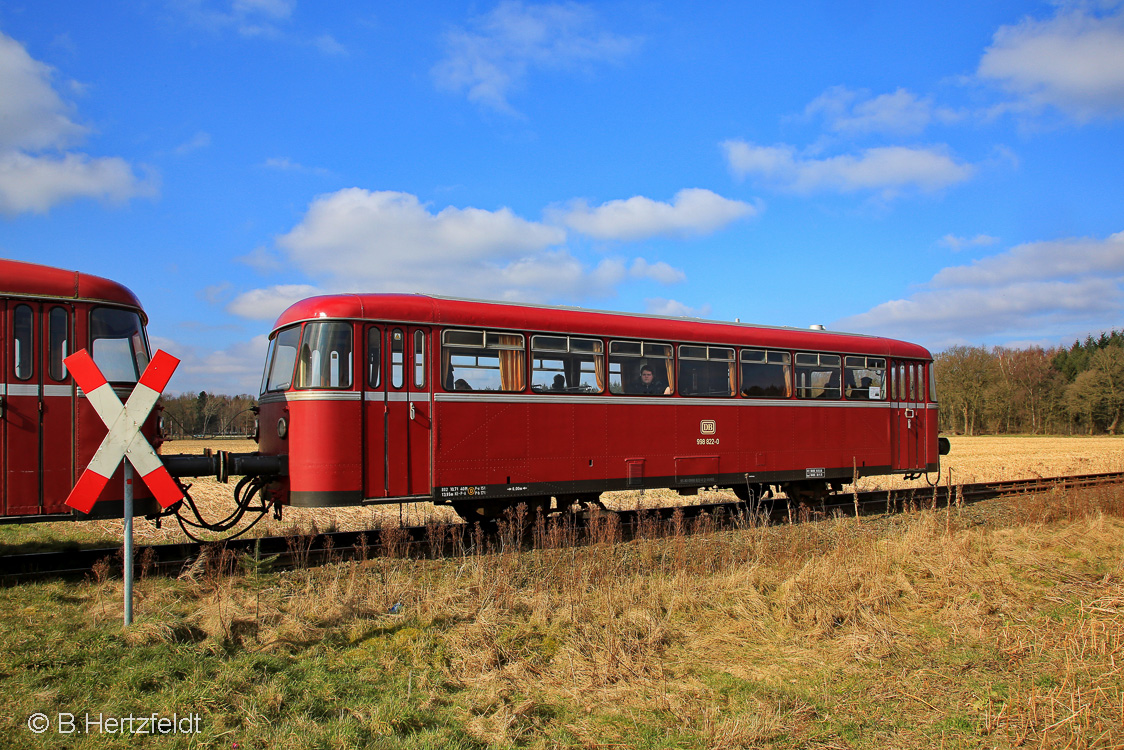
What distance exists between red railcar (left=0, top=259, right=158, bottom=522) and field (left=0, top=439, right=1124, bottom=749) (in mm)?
967

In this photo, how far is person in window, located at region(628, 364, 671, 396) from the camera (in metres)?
11.1

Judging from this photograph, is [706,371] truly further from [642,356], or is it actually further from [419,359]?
[419,359]

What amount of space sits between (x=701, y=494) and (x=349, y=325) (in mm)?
10775

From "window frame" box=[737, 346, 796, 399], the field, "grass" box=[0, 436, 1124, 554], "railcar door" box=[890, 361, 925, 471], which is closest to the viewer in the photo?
the field

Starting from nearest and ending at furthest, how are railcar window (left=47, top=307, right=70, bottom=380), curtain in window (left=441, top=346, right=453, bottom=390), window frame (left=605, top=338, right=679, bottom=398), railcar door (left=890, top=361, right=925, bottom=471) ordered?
1. railcar window (left=47, top=307, right=70, bottom=380)
2. curtain in window (left=441, top=346, right=453, bottom=390)
3. window frame (left=605, top=338, right=679, bottom=398)
4. railcar door (left=890, top=361, right=925, bottom=471)

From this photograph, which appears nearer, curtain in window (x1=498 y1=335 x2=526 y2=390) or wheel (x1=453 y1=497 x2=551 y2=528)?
curtain in window (x1=498 y1=335 x2=526 y2=390)

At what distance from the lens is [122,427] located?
5.75 m

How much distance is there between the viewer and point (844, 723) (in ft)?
15.6

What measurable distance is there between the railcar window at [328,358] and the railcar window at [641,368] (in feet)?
12.9

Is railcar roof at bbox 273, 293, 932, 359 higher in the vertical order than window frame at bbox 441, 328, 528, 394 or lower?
higher

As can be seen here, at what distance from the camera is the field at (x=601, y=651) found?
4461 millimetres

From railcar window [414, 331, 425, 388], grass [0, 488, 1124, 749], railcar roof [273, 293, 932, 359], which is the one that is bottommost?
grass [0, 488, 1124, 749]

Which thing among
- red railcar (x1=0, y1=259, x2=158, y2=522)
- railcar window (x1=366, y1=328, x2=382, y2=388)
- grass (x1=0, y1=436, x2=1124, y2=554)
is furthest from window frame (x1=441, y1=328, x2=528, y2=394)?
red railcar (x1=0, y1=259, x2=158, y2=522)

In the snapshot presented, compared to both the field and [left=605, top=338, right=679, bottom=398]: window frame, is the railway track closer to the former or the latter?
the field
